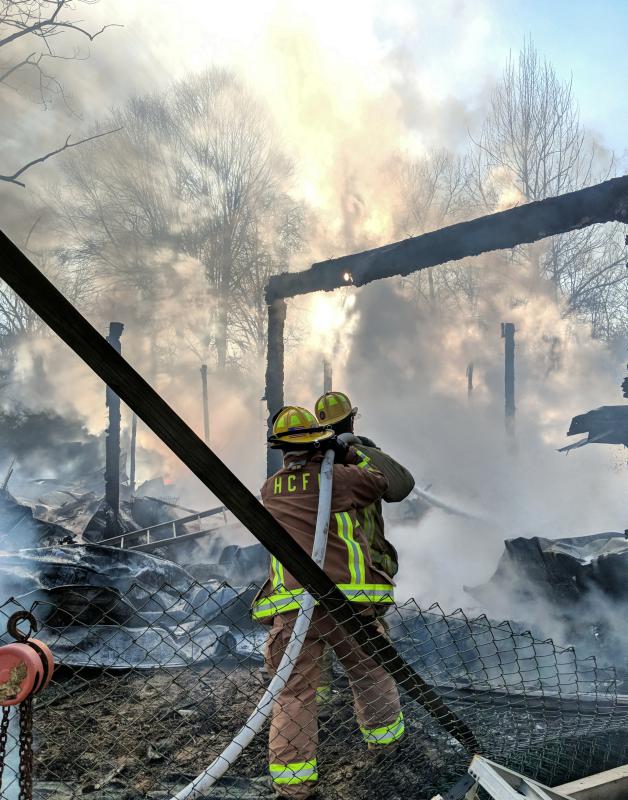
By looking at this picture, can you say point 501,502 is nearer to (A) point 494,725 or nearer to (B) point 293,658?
(A) point 494,725

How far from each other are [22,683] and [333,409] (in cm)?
258

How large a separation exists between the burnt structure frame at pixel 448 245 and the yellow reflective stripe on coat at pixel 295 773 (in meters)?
4.93

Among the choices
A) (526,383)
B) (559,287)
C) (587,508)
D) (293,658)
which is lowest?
(293,658)

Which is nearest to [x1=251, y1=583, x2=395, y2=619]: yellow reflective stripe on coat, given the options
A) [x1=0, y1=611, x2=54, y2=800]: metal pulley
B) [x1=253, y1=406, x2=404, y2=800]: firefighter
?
[x1=253, y1=406, x2=404, y2=800]: firefighter

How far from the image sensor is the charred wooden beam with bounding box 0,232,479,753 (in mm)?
1200

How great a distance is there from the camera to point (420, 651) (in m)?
4.83

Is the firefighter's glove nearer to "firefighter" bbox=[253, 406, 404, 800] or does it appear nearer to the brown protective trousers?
"firefighter" bbox=[253, 406, 404, 800]

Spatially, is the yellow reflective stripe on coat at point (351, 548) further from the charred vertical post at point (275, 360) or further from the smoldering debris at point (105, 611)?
the charred vertical post at point (275, 360)

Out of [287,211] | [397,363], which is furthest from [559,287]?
[287,211]

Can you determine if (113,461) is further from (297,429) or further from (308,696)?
(308,696)

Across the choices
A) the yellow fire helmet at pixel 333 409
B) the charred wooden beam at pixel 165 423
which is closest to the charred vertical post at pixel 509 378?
the yellow fire helmet at pixel 333 409

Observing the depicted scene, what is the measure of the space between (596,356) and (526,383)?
2815 mm

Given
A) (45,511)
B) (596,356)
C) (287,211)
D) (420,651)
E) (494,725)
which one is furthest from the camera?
(596,356)

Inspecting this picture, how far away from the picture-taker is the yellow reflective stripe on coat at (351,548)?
2711 mm
